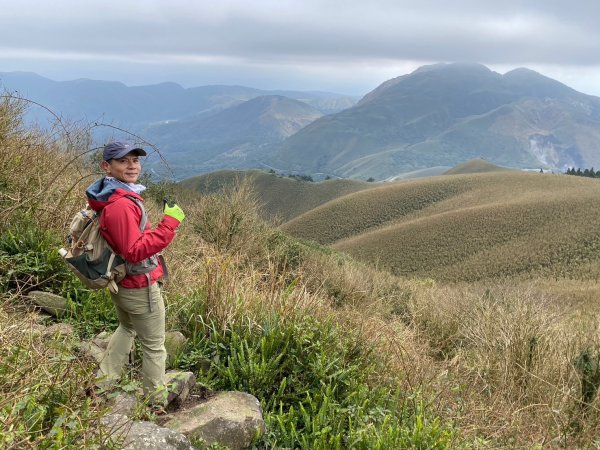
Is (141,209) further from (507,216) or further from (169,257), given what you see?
(507,216)

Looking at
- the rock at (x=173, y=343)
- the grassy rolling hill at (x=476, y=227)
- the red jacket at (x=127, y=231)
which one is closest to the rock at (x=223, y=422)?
the rock at (x=173, y=343)

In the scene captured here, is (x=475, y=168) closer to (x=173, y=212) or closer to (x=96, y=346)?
(x=96, y=346)

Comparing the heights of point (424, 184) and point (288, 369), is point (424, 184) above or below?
below

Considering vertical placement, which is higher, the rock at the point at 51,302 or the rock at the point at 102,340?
the rock at the point at 51,302

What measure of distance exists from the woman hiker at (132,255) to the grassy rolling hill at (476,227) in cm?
4785

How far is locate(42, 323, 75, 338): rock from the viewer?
3.55 meters

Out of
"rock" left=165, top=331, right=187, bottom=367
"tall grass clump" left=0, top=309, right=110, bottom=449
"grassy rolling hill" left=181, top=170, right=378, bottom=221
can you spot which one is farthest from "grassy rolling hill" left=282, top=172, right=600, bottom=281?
"tall grass clump" left=0, top=309, right=110, bottom=449

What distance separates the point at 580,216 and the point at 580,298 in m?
34.7

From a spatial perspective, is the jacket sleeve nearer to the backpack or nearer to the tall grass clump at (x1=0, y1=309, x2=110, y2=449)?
the backpack

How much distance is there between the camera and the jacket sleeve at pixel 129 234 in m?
2.99

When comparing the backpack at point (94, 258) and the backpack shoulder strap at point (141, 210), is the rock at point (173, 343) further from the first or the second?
the backpack shoulder strap at point (141, 210)

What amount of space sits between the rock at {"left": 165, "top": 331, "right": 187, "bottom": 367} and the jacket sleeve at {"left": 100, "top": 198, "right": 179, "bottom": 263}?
3.92ft

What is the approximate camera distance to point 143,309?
10.8ft

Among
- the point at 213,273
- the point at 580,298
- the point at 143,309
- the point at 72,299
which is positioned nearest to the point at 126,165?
the point at 143,309
